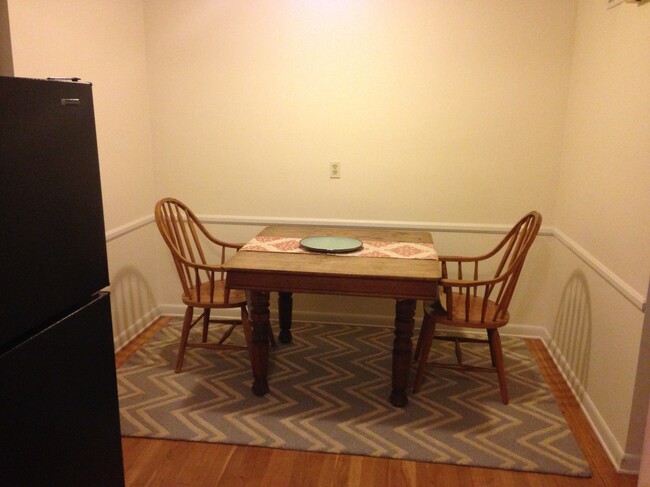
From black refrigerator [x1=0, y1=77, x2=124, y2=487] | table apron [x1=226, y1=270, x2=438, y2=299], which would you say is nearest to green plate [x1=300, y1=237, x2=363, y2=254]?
table apron [x1=226, y1=270, x2=438, y2=299]

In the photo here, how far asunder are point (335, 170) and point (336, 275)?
1167 millimetres

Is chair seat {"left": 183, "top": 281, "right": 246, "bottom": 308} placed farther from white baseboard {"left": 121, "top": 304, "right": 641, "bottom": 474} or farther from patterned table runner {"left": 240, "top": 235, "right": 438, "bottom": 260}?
white baseboard {"left": 121, "top": 304, "right": 641, "bottom": 474}

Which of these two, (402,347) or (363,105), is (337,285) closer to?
(402,347)

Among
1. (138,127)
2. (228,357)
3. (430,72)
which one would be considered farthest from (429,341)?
(138,127)

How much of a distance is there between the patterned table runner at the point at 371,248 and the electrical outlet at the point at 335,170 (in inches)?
23.5

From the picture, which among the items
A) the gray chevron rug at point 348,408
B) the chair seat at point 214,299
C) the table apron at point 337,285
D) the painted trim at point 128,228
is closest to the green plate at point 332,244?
the table apron at point 337,285

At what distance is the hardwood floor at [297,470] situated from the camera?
2.00m

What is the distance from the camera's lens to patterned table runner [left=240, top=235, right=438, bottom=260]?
101 inches

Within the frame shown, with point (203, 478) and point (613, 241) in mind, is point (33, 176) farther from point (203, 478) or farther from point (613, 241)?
point (613, 241)

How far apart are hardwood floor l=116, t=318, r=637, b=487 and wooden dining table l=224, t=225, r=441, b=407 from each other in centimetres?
44

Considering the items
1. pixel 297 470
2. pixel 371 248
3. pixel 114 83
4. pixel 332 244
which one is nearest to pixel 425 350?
pixel 371 248

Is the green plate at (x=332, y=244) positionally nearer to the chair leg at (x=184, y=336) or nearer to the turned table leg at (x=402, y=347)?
the turned table leg at (x=402, y=347)

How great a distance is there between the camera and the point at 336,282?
228 centimetres

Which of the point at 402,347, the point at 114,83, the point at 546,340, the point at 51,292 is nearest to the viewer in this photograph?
the point at 51,292
